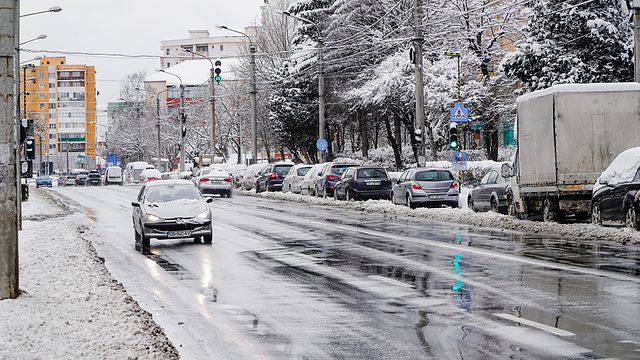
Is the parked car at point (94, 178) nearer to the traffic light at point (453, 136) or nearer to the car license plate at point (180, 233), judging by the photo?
the traffic light at point (453, 136)

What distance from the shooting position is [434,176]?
105 feet

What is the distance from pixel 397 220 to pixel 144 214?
9.94 metres

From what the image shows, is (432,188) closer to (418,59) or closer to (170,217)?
(418,59)

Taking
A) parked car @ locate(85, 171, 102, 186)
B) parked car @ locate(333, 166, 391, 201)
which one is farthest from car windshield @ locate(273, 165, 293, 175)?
parked car @ locate(85, 171, 102, 186)

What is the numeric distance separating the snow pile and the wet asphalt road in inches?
75.1

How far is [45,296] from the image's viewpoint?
1127cm

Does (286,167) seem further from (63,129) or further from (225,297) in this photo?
(63,129)

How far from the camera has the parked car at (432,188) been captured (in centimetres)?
3170

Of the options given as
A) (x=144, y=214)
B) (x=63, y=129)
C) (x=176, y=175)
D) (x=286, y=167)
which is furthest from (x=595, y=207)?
(x=63, y=129)

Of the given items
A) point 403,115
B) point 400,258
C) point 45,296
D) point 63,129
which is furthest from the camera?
point 63,129

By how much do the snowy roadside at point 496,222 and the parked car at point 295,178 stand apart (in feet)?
18.7

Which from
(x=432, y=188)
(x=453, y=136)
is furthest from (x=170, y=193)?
(x=453, y=136)

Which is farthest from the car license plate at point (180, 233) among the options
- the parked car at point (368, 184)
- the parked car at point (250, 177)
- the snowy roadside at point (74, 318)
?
the parked car at point (250, 177)

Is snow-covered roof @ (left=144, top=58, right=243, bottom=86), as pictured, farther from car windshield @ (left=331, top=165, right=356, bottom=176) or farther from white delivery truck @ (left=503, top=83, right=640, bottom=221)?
white delivery truck @ (left=503, top=83, right=640, bottom=221)
